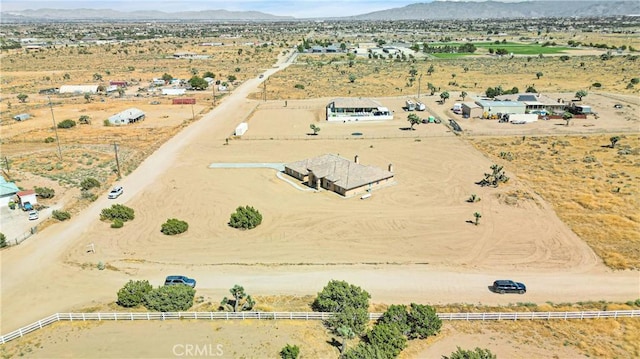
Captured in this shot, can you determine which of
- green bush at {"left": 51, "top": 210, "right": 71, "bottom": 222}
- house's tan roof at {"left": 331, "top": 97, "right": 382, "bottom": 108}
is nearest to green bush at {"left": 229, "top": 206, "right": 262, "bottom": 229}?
green bush at {"left": 51, "top": 210, "right": 71, "bottom": 222}

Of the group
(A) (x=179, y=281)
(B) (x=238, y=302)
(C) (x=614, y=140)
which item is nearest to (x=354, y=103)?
(C) (x=614, y=140)

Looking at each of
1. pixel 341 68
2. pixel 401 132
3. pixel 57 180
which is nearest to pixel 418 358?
pixel 57 180

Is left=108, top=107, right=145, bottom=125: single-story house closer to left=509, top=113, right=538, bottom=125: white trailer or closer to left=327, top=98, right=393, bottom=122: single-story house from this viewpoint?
left=327, top=98, right=393, bottom=122: single-story house

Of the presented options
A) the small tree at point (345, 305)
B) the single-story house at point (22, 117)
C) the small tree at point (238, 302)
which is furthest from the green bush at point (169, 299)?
the single-story house at point (22, 117)

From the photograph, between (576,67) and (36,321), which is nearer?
(36,321)

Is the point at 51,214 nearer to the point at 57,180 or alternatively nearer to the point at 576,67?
the point at 57,180

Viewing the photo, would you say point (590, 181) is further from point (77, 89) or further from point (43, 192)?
point (77, 89)
